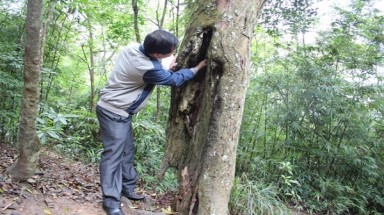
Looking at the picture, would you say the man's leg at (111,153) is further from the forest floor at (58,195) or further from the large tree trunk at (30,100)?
the large tree trunk at (30,100)

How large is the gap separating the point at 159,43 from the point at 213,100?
2.35 ft

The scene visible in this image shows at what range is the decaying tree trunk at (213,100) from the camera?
3008 mm

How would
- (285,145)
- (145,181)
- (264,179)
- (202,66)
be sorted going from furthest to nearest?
(285,145) < (264,179) < (145,181) < (202,66)

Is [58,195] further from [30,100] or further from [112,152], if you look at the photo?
[30,100]

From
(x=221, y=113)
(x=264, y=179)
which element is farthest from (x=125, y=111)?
(x=264, y=179)

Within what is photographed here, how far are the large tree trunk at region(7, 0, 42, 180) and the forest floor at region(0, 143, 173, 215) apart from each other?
0.16 m

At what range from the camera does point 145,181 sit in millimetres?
4668

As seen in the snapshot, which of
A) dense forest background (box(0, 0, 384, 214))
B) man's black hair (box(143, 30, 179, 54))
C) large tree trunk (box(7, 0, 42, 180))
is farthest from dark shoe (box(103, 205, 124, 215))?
dense forest background (box(0, 0, 384, 214))

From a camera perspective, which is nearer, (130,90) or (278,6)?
(130,90)

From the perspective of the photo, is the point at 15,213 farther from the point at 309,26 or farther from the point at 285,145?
the point at 309,26

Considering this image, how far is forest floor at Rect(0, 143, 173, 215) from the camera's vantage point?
120 inches

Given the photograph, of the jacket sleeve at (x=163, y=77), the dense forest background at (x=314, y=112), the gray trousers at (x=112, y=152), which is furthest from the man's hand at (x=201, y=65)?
the dense forest background at (x=314, y=112)

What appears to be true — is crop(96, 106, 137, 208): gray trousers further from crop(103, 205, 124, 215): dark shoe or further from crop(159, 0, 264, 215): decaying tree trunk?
crop(159, 0, 264, 215): decaying tree trunk

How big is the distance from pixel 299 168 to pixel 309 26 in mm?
2815
